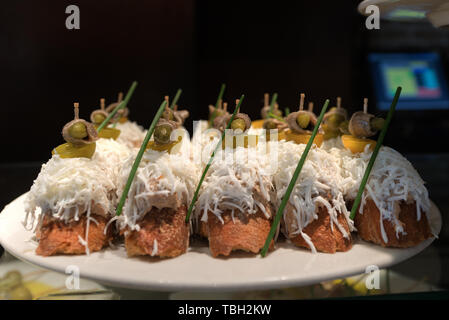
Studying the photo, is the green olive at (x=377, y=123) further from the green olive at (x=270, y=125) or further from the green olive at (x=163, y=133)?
the green olive at (x=163, y=133)

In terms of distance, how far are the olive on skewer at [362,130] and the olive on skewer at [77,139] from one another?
4.19 ft

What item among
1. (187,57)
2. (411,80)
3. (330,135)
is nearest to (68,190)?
(330,135)

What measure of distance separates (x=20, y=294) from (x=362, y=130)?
166cm

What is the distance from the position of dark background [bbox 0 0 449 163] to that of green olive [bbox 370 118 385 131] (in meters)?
2.33

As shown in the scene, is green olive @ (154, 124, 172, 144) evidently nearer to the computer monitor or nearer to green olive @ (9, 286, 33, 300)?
green olive @ (9, 286, 33, 300)

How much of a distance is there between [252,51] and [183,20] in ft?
2.77

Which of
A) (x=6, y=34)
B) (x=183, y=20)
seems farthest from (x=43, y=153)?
(x=183, y=20)

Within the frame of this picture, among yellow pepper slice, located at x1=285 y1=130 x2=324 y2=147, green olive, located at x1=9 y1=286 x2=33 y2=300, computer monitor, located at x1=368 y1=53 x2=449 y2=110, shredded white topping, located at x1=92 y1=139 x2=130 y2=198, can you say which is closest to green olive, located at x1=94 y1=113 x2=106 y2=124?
shredded white topping, located at x1=92 y1=139 x2=130 y2=198

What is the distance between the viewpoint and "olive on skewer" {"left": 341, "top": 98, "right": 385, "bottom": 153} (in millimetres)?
2031

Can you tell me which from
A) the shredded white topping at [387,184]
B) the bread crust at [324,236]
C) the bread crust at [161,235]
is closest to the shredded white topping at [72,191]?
the bread crust at [161,235]

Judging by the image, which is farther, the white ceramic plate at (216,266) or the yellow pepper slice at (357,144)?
the yellow pepper slice at (357,144)

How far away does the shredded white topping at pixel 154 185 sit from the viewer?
1.72 m
